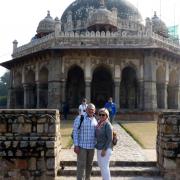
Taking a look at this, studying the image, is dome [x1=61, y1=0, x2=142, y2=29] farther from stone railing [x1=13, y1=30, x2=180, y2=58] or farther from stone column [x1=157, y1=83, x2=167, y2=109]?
stone column [x1=157, y1=83, x2=167, y2=109]

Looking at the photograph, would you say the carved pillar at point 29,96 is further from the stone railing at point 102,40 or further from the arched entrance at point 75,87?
the stone railing at point 102,40

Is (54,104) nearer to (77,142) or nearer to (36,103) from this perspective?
(36,103)

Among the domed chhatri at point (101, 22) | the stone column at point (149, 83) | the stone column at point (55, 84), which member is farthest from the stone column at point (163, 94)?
the stone column at point (55, 84)

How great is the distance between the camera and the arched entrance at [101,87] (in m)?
21.5

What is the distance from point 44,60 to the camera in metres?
20.1

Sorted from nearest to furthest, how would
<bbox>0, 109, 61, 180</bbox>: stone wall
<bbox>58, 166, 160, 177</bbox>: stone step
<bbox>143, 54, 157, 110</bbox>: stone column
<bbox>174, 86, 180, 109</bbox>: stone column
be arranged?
<bbox>0, 109, 61, 180</bbox>: stone wall < <bbox>58, 166, 160, 177</bbox>: stone step < <bbox>143, 54, 157, 110</bbox>: stone column < <bbox>174, 86, 180, 109</bbox>: stone column

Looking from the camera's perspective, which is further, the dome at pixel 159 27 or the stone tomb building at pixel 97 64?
the dome at pixel 159 27

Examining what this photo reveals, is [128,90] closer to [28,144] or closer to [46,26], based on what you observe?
[46,26]

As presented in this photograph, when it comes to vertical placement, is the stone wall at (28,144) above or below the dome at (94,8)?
below

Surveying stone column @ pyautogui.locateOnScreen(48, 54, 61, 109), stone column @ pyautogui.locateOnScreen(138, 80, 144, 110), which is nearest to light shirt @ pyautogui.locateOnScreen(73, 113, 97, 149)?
stone column @ pyautogui.locateOnScreen(48, 54, 61, 109)

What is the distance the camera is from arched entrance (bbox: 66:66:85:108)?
21.3m

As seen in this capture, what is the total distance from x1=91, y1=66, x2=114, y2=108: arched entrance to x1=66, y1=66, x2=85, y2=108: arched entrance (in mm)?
683

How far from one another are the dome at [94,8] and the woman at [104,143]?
19.3 m

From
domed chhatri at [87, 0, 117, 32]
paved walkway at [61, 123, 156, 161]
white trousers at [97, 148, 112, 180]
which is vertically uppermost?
domed chhatri at [87, 0, 117, 32]
